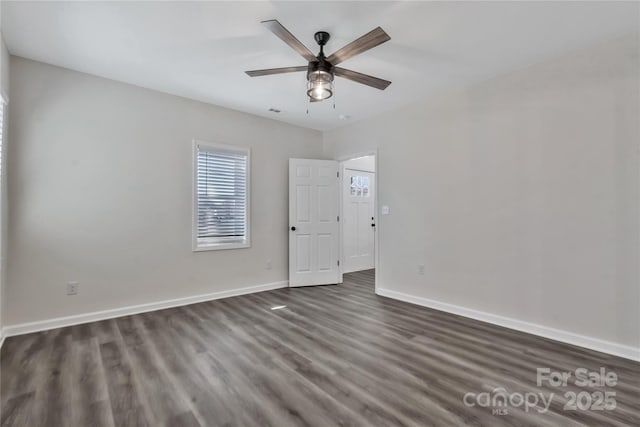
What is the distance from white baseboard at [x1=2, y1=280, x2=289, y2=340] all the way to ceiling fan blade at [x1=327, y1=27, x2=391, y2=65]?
11.0ft

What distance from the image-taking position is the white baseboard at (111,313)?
300cm

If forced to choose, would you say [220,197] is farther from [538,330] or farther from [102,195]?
[538,330]

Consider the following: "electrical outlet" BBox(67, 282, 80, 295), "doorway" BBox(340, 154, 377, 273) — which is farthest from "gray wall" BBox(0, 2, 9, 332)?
"doorway" BBox(340, 154, 377, 273)

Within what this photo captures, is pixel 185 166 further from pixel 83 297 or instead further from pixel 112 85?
pixel 83 297

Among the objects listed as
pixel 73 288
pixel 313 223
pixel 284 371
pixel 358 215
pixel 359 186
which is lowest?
pixel 284 371

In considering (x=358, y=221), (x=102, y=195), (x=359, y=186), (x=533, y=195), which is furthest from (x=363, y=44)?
(x=358, y=221)

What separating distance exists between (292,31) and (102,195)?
2738 mm

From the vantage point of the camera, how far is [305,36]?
2.60m

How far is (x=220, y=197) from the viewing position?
440 cm

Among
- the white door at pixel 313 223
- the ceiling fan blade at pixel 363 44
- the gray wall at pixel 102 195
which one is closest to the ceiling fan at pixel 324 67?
the ceiling fan blade at pixel 363 44

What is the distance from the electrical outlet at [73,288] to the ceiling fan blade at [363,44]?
11.4ft

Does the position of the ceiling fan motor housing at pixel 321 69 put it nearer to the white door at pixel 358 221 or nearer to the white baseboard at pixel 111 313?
the white baseboard at pixel 111 313

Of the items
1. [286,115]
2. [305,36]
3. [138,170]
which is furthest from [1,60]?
[286,115]

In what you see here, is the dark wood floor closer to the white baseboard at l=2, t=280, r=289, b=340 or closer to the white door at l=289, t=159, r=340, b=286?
the white baseboard at l=2, t=280, r=289, b=340
